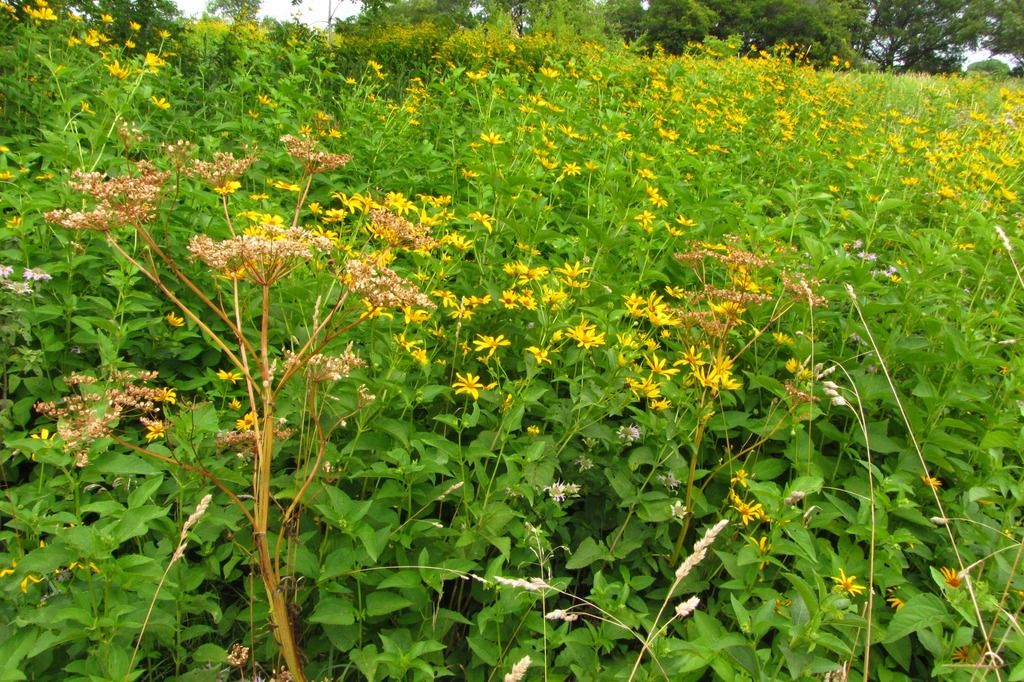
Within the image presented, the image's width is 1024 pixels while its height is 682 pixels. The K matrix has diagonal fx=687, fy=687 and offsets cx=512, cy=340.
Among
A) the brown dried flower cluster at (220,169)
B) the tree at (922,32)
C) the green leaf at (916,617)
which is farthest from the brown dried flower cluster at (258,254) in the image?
the tree at (922,32)

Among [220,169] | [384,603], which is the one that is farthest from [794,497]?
[220,169]

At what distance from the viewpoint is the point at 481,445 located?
5.83ft

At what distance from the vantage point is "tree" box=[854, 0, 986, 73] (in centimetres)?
4156

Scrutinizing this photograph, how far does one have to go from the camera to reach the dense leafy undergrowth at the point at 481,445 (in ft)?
4.63

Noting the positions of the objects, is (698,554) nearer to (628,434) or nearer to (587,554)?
(587,554)

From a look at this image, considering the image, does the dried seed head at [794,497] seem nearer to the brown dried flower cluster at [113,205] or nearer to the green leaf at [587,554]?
the green leaf at [587,554]

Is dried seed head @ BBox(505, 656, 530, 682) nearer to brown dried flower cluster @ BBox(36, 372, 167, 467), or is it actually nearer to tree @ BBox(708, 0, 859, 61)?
brown dried flower cluster @ BBox(36, 372, 167, 467)

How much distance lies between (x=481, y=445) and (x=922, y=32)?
51431 mm

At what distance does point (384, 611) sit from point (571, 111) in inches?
133

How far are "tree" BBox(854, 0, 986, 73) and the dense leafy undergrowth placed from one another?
47.2 metres

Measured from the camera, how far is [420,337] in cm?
202

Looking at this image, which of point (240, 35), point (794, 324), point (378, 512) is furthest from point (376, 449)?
point (240, 35)

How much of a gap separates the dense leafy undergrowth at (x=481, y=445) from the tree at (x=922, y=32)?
47.2 meters

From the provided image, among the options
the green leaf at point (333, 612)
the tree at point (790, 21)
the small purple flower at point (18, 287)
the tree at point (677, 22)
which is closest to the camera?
the green leaf at point (333, 612)
